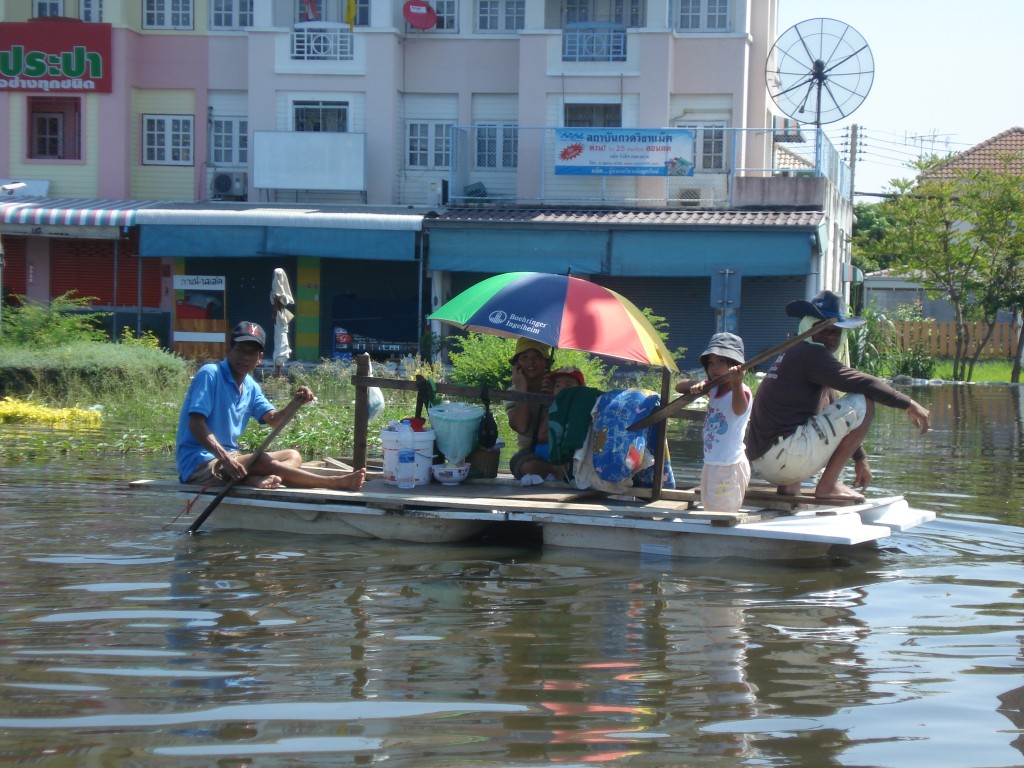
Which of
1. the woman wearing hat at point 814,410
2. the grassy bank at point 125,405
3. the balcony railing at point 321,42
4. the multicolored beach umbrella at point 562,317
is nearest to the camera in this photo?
the woman wearing hat at point 814,410

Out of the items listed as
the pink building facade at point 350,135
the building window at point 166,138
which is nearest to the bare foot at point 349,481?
the pink building facade at point 350,135

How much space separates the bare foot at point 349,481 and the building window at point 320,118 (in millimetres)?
21297

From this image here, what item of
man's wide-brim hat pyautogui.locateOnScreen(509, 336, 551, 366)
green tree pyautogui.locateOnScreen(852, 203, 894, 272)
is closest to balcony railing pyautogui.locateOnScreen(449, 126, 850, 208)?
green tree pyautogui.locateOnScreen(852, 203, 894, 272)

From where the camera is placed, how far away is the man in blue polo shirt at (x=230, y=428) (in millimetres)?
8906

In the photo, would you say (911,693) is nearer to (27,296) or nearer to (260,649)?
(260,649)

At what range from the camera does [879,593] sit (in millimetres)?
7609

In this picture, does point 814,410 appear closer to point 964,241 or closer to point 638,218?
point 638,218

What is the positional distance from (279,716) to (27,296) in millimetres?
26248

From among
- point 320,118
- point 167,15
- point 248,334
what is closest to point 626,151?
point 320,118

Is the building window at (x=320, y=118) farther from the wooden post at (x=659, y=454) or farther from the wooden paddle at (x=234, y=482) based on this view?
the wooden post at (x=659, y=454)

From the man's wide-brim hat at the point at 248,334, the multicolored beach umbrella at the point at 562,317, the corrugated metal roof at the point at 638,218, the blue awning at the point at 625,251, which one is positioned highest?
the corrugated metal roof at the point at 638,218

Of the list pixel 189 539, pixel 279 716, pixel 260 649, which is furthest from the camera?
pixel 189 539

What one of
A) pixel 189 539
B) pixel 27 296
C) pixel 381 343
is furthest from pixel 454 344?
pixel 189 539

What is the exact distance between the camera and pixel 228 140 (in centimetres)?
2991
